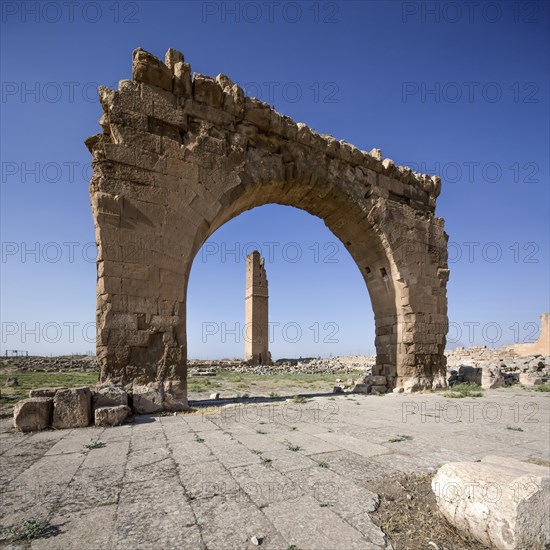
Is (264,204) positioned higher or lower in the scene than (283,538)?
higher

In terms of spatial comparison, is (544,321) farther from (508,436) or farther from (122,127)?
(122,127)

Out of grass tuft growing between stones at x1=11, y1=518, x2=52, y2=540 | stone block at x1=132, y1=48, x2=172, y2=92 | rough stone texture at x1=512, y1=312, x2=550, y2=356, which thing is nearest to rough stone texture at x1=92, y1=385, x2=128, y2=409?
grass tuft growing between stones at x1=11, y1=518, x2=52, y2=540

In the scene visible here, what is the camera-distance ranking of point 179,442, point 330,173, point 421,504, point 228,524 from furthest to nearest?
point 330,173
point 179,442
point 421,504
point 228,524

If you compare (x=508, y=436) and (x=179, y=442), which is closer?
(x=179, y=442)

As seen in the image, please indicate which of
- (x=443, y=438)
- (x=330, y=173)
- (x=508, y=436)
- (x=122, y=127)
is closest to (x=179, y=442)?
(x=443, y=438)

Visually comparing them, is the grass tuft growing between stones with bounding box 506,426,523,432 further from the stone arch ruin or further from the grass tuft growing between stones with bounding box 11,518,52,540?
the grass tuft growing between stones with bounding box 11,518,52,540

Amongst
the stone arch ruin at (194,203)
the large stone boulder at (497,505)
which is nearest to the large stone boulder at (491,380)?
the stone arch ruin at (194,203)

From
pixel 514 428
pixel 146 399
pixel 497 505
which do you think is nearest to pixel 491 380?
pixel 514 428

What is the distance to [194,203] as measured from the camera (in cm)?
677

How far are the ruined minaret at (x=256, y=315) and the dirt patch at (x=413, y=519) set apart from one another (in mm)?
20419

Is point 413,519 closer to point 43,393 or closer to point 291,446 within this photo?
point 291,446

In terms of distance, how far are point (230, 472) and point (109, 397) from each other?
2.97m

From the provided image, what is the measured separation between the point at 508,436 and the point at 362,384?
5552 millimetres

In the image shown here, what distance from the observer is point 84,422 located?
4641 mm
